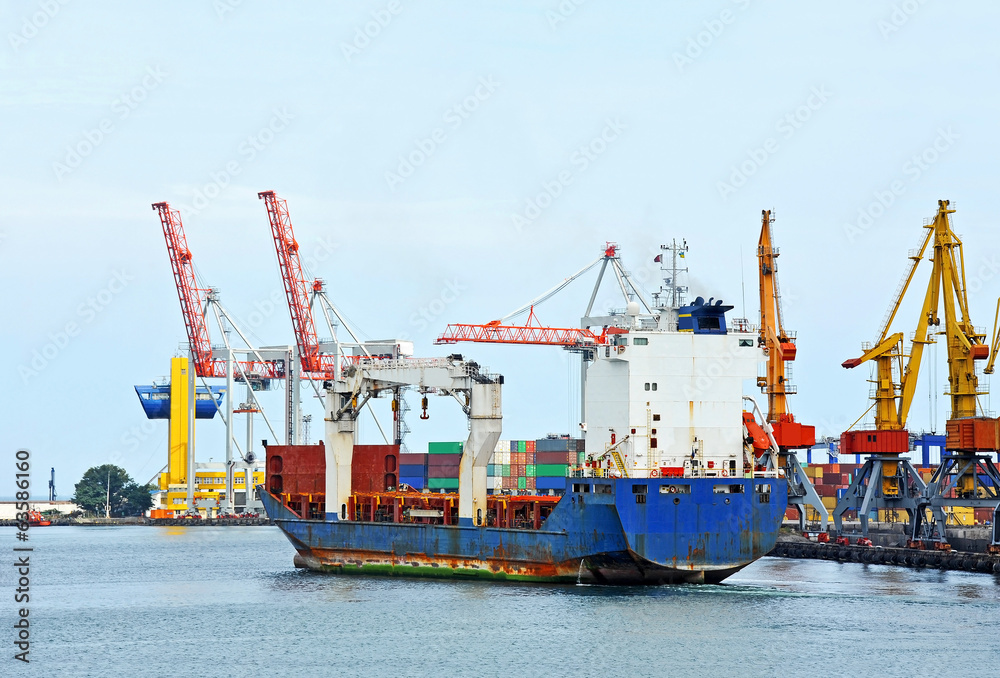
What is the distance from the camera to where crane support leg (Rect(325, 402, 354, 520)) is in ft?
186

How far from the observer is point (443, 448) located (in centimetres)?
9594

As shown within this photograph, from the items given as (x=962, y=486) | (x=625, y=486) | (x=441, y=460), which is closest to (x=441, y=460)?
(x=441, y=460)

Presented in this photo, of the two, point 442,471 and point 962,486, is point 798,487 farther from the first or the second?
point 442,471

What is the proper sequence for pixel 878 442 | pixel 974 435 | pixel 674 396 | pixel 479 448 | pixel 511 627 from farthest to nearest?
pixel 878 442
pixel 974 435
pixel 479 448
pixel 674 396
pixel 511 627

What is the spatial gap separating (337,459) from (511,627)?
17.3 meters

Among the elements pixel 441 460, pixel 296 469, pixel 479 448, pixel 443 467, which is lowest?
pixel 296 469

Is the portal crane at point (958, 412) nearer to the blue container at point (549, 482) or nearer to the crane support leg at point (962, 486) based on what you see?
the crane support leg at point (962, 486)

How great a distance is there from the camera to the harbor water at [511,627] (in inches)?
1428

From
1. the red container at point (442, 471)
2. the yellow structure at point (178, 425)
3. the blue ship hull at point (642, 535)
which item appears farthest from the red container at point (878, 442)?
the yellow structure at point (178, 425)

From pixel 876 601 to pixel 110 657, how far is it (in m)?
24.5

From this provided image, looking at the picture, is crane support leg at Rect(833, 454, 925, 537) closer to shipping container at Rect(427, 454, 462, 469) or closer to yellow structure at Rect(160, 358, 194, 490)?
shipping container at Rect(427, 454, 462, 469)

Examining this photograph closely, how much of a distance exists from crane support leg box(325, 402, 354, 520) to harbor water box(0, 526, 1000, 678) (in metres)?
2.86

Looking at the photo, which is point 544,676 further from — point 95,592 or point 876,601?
point 95,592

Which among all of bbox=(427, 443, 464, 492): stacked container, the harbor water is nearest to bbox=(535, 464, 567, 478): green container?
bbox=(427, 443, 464, 492): stacked container
